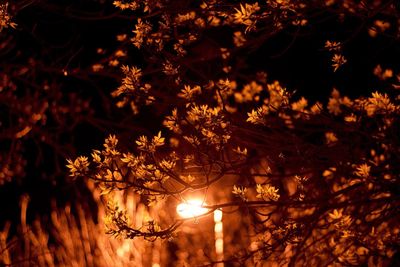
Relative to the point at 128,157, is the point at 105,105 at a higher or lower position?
higher

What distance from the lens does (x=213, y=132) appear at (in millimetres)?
4625

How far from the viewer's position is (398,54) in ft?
31.7

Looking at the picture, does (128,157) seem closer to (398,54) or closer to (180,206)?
(180,206)

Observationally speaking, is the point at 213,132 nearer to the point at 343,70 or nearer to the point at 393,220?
the point at 393,220

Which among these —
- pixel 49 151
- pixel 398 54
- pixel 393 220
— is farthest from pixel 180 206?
pixel 49 151

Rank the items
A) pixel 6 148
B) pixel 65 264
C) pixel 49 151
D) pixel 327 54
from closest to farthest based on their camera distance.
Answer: pixel 65 264 < pixel 327 54 < pixel 6 148 < pixel 49 151

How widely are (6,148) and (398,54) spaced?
8.18 metres

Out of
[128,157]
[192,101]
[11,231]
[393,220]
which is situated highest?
[11,231]

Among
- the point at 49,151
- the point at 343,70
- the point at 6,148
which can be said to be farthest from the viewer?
the point at 49,151

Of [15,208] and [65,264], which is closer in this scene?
[65,264]

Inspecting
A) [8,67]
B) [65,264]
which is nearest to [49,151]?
[8,67]

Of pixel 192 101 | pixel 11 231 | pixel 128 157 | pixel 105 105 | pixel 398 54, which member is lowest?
pixel 128 157

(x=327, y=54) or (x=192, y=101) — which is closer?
(x=192, y=101)

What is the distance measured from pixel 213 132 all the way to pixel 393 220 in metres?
1.59
